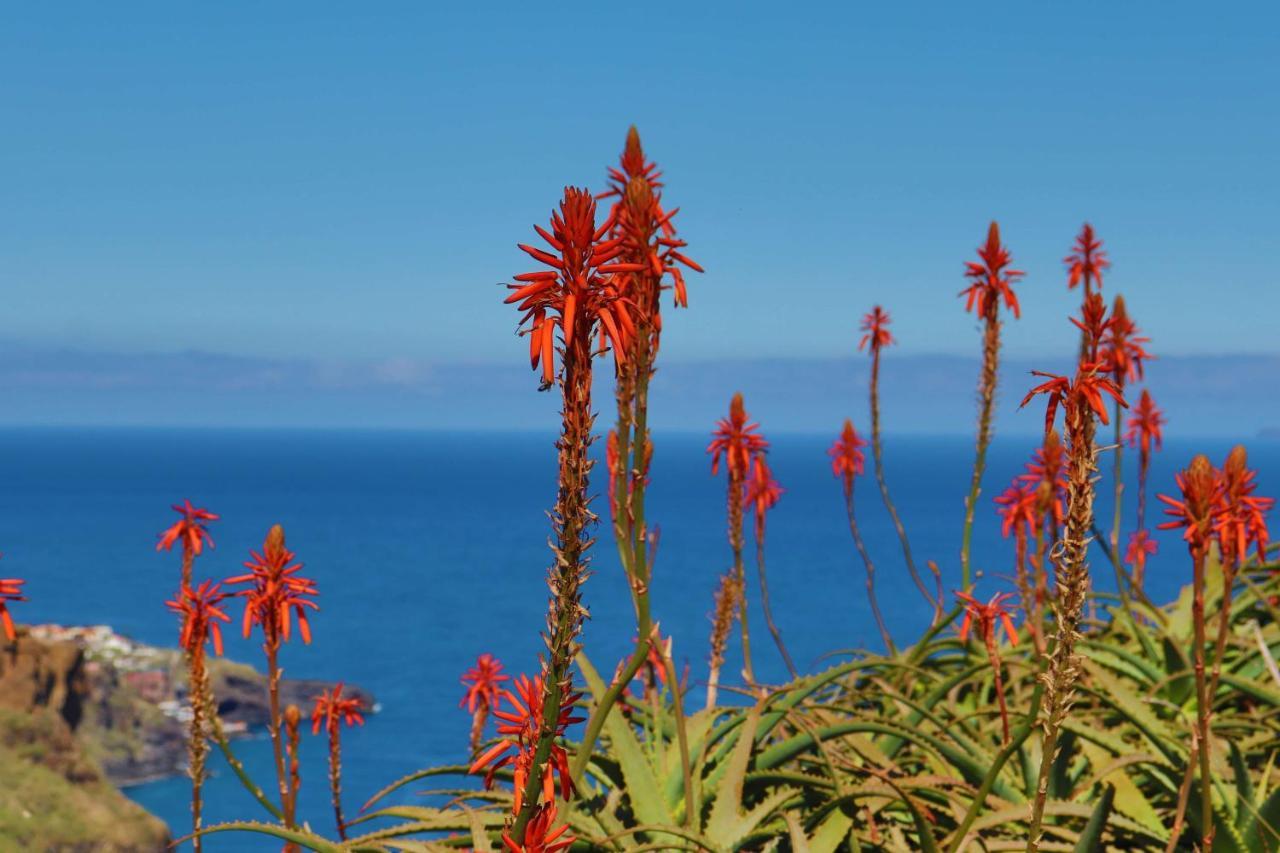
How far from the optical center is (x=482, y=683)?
512 cm

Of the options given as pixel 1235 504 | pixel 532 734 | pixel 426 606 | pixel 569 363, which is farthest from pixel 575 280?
pixel 426 606

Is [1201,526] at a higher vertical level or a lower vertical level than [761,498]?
higher

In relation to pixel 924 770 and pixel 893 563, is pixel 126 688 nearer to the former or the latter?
pixel 924 770

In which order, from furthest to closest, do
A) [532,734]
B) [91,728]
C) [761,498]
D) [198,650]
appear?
[91,728]
[761,498]
[198,650]
[532,734]

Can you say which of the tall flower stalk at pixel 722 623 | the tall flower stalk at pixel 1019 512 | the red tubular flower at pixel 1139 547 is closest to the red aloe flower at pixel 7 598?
the tall flower stalk at pixel 722 623

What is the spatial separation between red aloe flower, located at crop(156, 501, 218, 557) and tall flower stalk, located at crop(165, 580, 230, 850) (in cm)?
43

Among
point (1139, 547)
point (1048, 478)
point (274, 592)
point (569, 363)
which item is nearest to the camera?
point (569, 363)

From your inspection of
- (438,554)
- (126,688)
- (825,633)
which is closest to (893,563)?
(825,633)

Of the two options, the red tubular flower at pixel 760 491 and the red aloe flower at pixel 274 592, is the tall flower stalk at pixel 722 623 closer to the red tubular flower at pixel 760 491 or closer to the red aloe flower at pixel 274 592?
the red tubular flower at pixel 760 491

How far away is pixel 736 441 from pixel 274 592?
2.42 m

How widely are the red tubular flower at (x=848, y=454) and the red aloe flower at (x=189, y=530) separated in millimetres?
4884

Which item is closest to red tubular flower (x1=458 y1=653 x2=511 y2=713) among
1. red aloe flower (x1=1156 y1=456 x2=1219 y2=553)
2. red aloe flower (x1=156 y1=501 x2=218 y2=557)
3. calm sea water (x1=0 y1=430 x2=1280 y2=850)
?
red aloe flower (x1=156 y1=501 x2=218 y2=557)

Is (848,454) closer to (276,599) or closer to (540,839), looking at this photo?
(276,599)

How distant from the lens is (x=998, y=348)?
6203 mm
